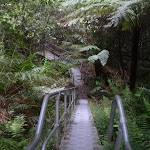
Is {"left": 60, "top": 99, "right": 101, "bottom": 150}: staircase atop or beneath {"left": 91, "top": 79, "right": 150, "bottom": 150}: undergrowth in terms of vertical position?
beneath

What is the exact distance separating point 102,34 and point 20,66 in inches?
233

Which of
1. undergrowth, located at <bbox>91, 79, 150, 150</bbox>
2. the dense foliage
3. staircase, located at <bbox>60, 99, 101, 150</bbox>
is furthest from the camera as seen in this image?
the dense foliage

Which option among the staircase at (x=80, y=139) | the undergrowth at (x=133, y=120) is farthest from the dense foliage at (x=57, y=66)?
the staircase at (x=80, y=139)

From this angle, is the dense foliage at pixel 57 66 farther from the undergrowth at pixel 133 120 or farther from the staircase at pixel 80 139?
the staircase at pixel 80 139

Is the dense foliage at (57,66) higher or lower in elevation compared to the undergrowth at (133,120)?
higher

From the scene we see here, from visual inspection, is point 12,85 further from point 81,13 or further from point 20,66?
point 81,13

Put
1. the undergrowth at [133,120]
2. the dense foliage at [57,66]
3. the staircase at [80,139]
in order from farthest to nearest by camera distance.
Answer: the dense foliage at [57,66]
the staircase at [80,139]
the undergrowth at [133,120]

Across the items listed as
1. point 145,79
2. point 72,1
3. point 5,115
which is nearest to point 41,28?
point 72,1

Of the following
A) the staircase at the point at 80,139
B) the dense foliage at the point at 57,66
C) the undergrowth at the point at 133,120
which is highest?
the dense foliage at the point at 57,66

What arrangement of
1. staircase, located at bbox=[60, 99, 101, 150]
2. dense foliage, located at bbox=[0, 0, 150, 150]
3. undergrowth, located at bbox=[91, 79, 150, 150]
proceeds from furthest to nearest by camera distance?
dense foliage, located at bbox=[0, 0, 150, 150], staircase, located at bbox=[60, 99, 101, 150], undergrowth, located at bbox=[91, 79, 150, 150]

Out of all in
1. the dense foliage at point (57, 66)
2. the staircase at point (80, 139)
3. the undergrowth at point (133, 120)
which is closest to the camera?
the undergrowth at point (133, 120)

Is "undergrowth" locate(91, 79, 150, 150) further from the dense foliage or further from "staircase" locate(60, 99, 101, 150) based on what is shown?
"staircase" locate(60, 99, 101, 150)

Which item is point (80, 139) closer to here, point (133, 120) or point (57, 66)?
point (133, 120)

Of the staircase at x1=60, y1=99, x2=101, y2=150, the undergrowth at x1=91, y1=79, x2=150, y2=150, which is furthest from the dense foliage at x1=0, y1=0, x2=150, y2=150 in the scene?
the staircase at x1=60, y1=99, x2=101, y2=150
